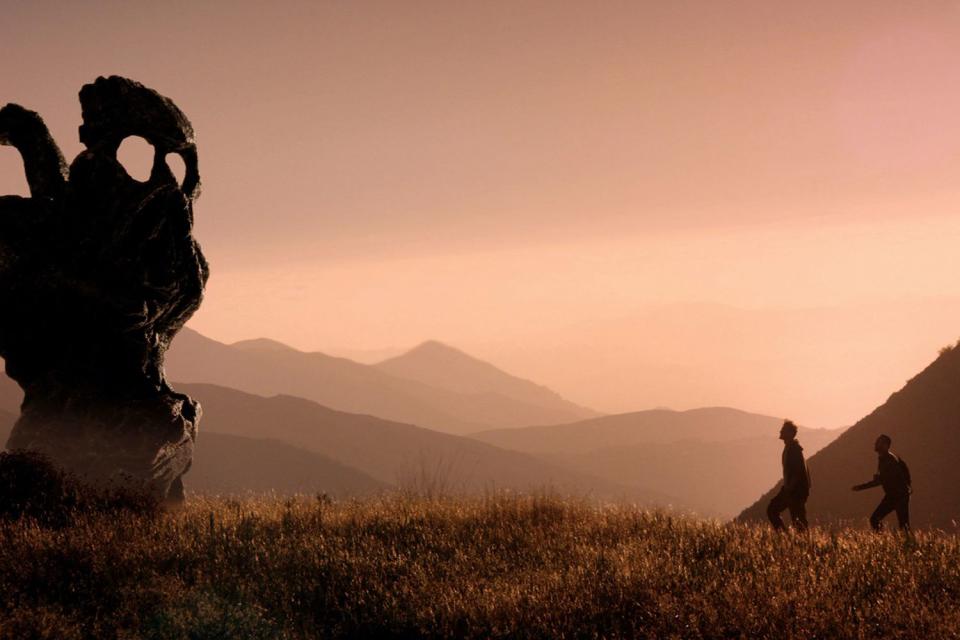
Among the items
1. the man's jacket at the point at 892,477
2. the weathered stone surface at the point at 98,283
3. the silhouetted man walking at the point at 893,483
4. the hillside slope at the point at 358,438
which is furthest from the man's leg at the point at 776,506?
the hillside slope at the point at 358,438

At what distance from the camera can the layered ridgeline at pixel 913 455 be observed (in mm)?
27875

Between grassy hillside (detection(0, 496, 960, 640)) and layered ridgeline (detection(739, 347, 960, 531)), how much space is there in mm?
19749

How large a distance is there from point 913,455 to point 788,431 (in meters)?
20.4

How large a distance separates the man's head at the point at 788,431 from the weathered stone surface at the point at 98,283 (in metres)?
9.81

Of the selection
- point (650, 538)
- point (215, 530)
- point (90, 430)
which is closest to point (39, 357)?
point (90, 430)

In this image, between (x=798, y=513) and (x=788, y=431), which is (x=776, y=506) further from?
(x=788, y=431)

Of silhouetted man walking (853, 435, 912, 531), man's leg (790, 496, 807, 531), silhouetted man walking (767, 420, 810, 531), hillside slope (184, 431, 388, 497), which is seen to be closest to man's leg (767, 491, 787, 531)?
silhouetted man walking (767, 420, 810, 531)

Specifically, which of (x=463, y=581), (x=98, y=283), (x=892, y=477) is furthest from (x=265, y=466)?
(x=463, y=581)

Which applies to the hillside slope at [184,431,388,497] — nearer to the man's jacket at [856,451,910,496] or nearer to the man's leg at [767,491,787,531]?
the man's leg at [767,491,787,531]

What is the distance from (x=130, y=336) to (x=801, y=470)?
35.4 ft

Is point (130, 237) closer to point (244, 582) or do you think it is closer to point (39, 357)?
point (39, 357)

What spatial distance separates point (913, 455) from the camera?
30188 mm

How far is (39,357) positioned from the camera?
13.2 m

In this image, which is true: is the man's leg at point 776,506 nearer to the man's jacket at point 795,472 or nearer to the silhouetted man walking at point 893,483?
the man's jacket at point 795,472
